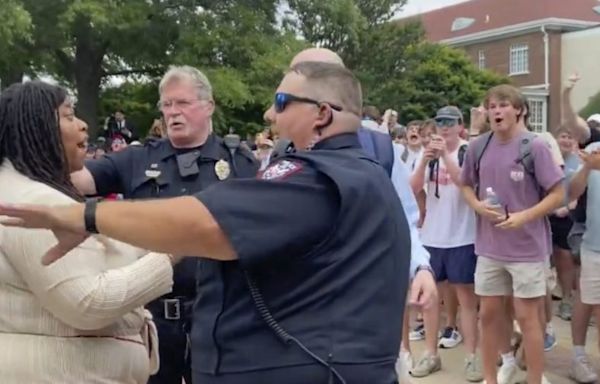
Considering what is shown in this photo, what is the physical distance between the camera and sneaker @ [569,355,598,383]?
6375mm

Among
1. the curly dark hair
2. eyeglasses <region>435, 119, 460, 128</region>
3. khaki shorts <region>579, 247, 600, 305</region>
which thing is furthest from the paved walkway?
the curly dark hair

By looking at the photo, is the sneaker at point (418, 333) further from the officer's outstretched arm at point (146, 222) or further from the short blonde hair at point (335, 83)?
the officer's outstretched arm at point (146, 222)

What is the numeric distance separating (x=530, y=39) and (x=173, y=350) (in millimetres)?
52658

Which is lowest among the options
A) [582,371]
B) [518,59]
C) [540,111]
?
[540,111]

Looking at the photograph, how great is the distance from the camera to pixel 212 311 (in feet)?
8.00

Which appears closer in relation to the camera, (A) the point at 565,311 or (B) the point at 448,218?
(B) the point at 448,218

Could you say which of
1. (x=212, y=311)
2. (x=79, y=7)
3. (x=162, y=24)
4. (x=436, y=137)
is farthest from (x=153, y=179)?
(x=162, y=24)

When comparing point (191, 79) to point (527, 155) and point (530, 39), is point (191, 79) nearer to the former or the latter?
point (527, 155)

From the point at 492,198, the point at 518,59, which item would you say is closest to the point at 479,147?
the point at 492,198

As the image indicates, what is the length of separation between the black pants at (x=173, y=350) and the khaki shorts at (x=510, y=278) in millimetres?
2478

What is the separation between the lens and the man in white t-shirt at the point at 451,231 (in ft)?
21.7

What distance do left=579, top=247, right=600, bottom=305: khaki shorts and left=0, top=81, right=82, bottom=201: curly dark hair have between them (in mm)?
4241

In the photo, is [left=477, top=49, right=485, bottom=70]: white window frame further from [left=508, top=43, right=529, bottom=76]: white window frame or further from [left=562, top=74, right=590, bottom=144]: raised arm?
[left=562, top=74, right=590, bottom=144]: raised arm

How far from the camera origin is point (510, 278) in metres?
5.86
